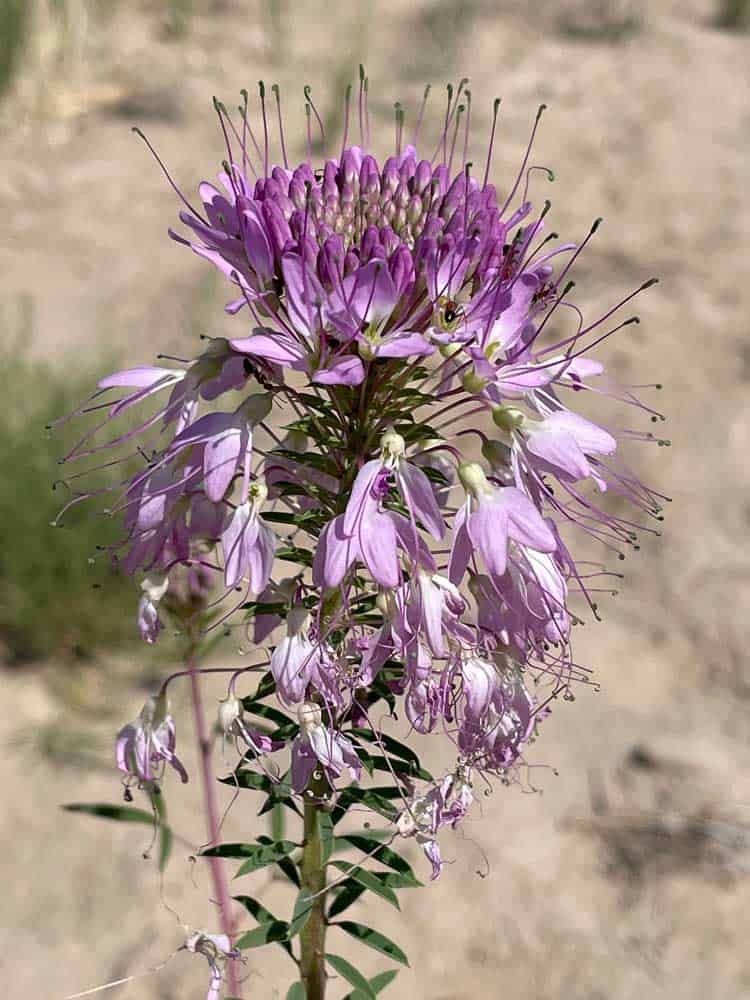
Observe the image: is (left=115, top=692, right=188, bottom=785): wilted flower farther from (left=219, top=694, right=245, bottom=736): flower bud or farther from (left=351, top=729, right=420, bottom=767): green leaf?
(left=351, top=729, right=420, bottom=767): green leaf

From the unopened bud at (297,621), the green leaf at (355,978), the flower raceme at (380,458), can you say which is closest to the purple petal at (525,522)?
the flower raceme at (380,458)

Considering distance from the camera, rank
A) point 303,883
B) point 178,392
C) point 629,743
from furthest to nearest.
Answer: point 629,743
point 303,883
point 178,392

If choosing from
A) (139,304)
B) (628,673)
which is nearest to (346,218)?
(628,673)

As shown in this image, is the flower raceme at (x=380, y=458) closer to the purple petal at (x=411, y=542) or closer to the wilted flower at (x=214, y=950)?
the purple petal at (x=411, y=542)

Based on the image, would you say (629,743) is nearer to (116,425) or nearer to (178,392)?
(116,425)

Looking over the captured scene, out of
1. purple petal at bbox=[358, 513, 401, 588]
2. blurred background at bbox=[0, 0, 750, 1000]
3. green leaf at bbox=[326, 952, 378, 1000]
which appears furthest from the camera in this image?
blurred background at bbox=[0, 0, 750, 1000]

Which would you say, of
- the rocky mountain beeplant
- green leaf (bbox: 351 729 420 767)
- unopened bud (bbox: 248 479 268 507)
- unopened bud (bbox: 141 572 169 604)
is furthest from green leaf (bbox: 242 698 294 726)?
unopened bud (bbox: 248 479 268 507)

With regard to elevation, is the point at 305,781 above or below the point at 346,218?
below
